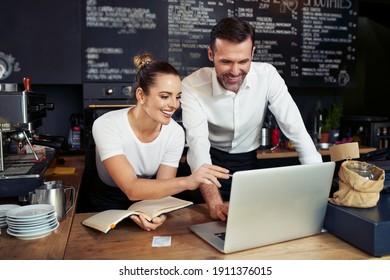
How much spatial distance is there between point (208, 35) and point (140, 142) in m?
1.66

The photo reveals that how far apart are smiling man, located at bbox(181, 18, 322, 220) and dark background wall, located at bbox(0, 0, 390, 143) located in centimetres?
121

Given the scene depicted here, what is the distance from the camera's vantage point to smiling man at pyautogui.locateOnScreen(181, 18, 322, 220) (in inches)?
62.0

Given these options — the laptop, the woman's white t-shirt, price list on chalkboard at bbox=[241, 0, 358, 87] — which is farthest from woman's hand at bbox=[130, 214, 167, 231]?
price list on chalkboard at bbox=[241, 0, 358, 87]

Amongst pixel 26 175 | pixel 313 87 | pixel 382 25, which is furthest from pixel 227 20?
pixel 382 25

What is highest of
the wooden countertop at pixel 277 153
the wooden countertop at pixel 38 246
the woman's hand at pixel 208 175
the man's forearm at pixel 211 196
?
the woman's hand at pixel 208 175

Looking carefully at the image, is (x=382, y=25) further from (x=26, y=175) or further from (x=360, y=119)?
(x=26, y=175)

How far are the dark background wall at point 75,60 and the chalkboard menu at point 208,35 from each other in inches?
4.0

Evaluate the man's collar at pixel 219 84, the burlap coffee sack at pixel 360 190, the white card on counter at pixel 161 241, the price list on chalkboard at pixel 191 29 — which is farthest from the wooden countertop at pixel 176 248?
the price list on chalkboard at pixel 191 29

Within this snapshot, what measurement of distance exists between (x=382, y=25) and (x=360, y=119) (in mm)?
1331

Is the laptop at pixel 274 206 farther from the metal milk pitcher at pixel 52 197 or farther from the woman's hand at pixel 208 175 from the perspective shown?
the metal milk pitcher at pixel 52 197

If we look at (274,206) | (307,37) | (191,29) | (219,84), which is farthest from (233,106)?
(307,37)

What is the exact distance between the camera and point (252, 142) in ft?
6.86

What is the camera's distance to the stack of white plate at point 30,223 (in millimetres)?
1168
